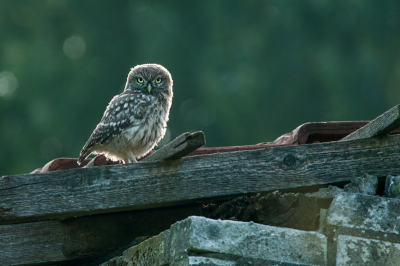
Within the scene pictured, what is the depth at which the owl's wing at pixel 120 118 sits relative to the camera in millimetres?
4398

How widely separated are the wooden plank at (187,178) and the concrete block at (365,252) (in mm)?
516

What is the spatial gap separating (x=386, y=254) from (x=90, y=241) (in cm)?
167

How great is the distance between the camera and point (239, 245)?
2.34 metres

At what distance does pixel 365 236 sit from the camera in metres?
2.44

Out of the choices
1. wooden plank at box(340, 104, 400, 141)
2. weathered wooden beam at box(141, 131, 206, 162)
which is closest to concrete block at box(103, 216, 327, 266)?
weathered wooden beam at box(141, 131, 206, 162)

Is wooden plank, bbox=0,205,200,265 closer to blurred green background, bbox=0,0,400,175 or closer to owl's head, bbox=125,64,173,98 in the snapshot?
owl's head, bbox=125,64,173,98

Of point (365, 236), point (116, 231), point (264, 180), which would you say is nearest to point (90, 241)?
point (116, 231)

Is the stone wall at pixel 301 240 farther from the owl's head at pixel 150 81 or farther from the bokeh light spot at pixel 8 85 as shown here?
the bokeh light spot at pixel 8 85

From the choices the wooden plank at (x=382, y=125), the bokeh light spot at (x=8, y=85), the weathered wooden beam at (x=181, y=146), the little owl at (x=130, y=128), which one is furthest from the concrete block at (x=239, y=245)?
the bokeh light spot at (x=8, y=85)

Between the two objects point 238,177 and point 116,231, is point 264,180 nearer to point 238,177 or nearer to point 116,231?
point 238,177

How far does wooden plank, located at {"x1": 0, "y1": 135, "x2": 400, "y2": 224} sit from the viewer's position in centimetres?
268

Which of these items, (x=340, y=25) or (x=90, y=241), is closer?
(x=90, y=241)

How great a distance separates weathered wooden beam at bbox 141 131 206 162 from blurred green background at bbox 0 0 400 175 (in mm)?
11287

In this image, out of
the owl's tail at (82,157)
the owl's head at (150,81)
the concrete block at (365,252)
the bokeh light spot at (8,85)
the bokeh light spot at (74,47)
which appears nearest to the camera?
the concrete block at (365,252)
